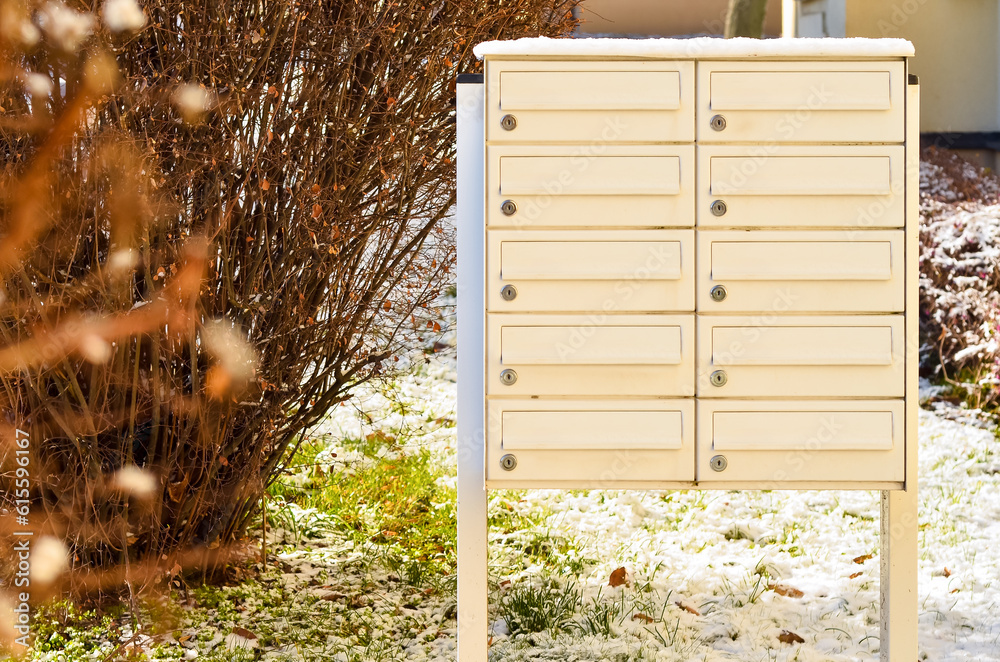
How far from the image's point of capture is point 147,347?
283 centimetres

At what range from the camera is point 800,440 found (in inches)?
94.0

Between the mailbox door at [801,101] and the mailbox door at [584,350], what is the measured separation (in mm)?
493

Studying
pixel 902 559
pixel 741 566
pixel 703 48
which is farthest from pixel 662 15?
pixel 902 559

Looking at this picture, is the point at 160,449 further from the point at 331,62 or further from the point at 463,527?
the point at 331,62

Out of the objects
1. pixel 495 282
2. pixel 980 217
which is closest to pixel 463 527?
pixel 495 282

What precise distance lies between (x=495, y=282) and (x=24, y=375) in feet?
4.44

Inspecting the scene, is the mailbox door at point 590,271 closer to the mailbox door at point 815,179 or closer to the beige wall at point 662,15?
the mailbox door at point 815,179

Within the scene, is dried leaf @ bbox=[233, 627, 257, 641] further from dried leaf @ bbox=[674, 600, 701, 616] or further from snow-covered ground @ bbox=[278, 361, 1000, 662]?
dried leaf @ bbox=[674, 600, 701, 616]

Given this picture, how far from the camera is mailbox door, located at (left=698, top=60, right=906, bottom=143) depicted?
2324 mm

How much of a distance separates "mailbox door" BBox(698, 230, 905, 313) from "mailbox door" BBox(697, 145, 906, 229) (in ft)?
0.18

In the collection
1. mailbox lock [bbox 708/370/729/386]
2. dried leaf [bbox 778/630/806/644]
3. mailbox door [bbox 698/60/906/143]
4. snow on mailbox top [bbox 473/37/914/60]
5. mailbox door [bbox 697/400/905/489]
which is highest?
snow on mailbox top [bbox 473/37/914/60]

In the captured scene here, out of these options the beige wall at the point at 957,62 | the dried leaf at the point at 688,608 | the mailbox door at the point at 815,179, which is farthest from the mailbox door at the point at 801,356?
the beige wall at the point at 957,62

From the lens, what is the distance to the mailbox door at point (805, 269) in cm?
236

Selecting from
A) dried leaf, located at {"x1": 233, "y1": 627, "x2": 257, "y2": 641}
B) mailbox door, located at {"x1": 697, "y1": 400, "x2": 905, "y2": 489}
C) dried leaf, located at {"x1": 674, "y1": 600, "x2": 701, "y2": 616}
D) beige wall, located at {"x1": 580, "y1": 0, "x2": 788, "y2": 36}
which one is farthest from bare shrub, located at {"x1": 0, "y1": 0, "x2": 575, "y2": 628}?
beige wall, located at {"x1": 580, "y1": 0, "x2": 788, "y2": 36}
